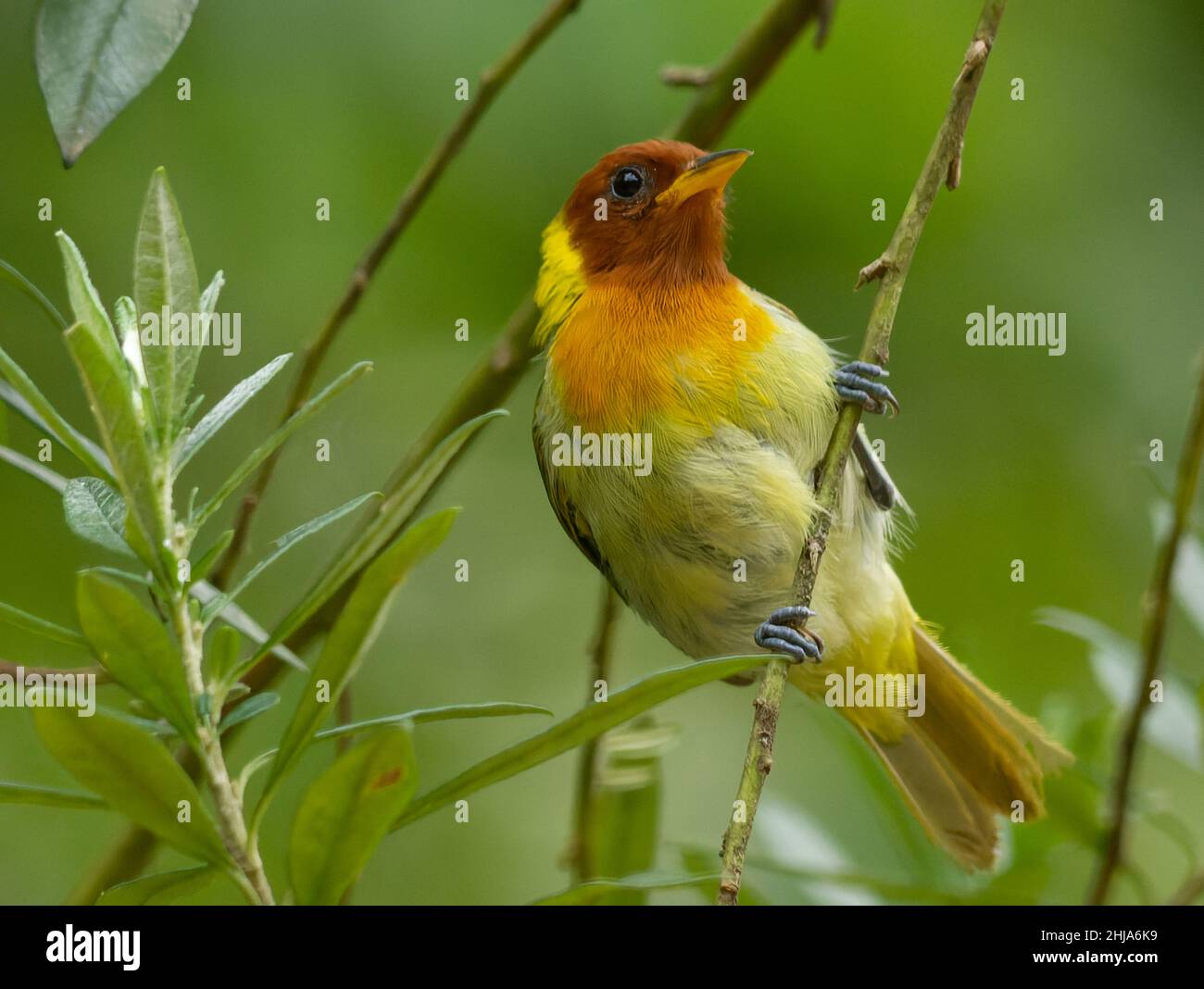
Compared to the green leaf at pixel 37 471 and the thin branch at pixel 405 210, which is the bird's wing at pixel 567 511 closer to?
the thin branch at pixel 405 210

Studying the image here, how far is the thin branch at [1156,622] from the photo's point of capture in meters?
2.02

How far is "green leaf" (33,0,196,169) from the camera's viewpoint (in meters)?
1.56

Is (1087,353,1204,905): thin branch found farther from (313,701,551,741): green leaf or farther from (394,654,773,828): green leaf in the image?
(313,701,551,741): green leaf

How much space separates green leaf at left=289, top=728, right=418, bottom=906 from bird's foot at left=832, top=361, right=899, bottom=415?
139 centimetres

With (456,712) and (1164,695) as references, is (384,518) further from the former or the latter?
(1164,695)

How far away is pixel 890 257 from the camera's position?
1895 mm

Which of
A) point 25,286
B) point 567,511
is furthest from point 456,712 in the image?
point 567,511

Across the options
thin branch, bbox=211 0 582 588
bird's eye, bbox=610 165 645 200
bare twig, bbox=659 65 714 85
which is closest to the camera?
thin branch, bbox=211 0 582 588

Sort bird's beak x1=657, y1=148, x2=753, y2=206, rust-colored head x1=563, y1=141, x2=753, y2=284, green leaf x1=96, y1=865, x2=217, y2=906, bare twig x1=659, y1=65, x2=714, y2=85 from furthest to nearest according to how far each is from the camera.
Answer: rust-colored head x1=563, y1=141, x2=753, y2=284 → bird's beak x1=657, y1=148, x2=753, y2=206 → bare twig x1=659, y1=65, x2=714, y2=85 → green leaf x1=96, y1=865, x2=217, y2=906

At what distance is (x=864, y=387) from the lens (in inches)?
104

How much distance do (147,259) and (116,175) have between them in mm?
2254

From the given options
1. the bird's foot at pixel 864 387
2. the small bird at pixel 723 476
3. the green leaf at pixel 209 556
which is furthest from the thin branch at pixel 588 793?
the green leaf at pixel 209 556

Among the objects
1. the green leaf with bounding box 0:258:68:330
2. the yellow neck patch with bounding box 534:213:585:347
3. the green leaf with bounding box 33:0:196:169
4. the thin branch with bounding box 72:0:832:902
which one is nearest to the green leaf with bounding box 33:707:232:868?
the green leaf with bounding box 0:258:68:330

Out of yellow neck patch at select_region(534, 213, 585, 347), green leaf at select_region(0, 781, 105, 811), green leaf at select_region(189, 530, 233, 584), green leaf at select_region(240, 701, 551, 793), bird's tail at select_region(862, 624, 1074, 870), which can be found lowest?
bird's tail at select_region(862, 624, 1074, 870)
